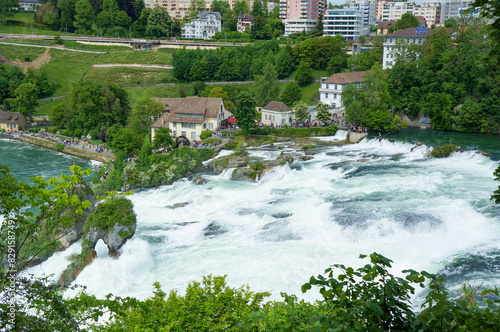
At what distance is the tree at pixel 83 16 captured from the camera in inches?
4722

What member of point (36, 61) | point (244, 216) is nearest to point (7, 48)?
point (36, 61)

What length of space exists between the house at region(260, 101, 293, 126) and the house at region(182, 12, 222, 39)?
67.1 meters

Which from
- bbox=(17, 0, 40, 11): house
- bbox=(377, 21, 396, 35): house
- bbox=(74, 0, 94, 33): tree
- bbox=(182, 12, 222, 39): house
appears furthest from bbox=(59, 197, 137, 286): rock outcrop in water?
bbox=(17, 0, 40, 11): house

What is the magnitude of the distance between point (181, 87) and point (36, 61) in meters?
35.9

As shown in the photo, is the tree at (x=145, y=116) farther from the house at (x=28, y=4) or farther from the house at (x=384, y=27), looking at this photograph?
the house at (x=28, y=4)

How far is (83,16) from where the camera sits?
120500 millimetres

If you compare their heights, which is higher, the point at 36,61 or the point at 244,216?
the point at 36,61

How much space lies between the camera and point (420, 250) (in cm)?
2469

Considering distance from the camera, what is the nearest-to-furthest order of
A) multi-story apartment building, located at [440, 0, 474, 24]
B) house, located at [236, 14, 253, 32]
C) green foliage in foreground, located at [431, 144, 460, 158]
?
green foliage in foreground, located at [431, 144, 460, 158]
house, located at [236, 14, 253, 32]
multi-story apartment building, located at [440, 0, 474, 24]

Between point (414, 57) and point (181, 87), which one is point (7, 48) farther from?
point (414, 57)

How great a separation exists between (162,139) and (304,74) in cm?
4196

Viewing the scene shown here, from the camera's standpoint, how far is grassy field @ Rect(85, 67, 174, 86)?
3711 inches

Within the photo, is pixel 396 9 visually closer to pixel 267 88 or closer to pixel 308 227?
pixel 267 88

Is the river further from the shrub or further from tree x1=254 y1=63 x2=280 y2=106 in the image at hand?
tree x1=254 y1=63 x2=280 y2=106
